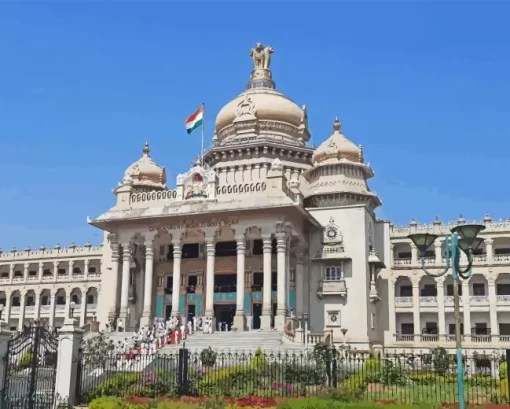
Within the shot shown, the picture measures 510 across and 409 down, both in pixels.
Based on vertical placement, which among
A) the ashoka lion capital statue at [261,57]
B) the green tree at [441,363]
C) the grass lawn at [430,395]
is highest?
the ashoka lion capital statue at [261,57]

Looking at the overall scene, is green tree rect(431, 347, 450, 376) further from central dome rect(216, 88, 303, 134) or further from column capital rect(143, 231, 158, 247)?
central dome rect(216, 88, 303, 134)

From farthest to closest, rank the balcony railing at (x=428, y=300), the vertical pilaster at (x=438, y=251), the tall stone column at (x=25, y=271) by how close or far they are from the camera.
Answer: the tall stone column at (x=25, y=271) → the balcony railing at (x=428, y=300) → the vertical pilaster at (x=438, y=251)

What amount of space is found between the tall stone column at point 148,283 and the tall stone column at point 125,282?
3.92 feet

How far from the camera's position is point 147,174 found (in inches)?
1934

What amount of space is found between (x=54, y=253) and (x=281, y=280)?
117 ft

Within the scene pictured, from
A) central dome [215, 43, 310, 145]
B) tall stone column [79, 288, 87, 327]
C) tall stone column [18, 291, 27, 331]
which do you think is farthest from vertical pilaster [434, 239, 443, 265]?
tall stone column [18, 291, 27, 331]

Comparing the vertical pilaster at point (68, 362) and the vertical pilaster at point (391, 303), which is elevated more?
the vertical pilaster at point (391, 303)

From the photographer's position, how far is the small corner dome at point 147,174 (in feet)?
160

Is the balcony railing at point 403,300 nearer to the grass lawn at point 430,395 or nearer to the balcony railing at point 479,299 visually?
the balcony railing at point 479,299

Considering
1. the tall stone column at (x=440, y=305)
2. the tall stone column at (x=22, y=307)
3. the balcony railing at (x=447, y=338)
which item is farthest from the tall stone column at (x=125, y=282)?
the tall stone column at (x=22, y=307)

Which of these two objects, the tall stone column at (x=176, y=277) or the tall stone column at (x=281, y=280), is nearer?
the tall stone column at (x=281, y=280)

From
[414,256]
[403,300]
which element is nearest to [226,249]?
[403,300]

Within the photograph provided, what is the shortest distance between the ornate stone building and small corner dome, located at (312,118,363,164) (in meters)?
0.11

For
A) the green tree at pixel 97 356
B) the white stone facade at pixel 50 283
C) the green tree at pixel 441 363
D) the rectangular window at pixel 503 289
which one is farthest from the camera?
the white stone facade at pixel 50 283
